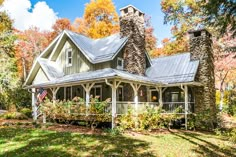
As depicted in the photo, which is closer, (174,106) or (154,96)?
(174,106)

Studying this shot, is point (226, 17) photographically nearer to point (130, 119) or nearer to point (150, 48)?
point (130, 119)

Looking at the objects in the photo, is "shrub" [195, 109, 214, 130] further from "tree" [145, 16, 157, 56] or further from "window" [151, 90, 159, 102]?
"tree" [145, 16, 157, 56]

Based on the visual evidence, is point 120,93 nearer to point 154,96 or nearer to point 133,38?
point 154,96

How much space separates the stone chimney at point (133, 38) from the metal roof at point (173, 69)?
1.45m

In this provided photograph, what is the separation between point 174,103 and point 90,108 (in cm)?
761

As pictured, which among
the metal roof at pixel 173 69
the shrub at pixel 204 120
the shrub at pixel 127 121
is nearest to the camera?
the shrub at pixel 127 121

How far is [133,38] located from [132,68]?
2.46 meters

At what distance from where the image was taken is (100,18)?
34688 mm

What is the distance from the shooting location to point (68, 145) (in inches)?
368

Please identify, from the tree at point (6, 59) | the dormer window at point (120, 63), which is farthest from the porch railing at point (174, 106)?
the tree at point (6, 59)

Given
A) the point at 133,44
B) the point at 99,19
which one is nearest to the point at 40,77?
the point at 133,44

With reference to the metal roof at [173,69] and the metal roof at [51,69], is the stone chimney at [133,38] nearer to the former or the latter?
the metal roof at [173,69]

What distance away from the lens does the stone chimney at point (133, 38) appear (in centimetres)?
1886

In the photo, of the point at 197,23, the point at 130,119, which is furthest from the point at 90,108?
the point at 197,23
